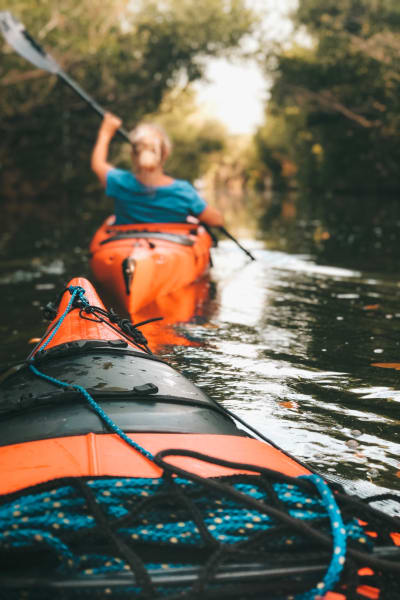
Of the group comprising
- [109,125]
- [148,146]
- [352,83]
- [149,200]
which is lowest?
[149,200]

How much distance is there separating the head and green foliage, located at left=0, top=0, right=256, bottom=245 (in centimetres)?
1748

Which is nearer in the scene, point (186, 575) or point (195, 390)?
point (186, 575)

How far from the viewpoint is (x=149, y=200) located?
19.9ft

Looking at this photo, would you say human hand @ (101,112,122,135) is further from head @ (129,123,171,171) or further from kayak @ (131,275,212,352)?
kayak @ (131,275,212,352)

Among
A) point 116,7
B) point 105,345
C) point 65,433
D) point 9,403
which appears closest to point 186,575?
point 65,433

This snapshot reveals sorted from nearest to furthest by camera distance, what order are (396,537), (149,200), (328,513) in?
(328,513) < (396,537) < (149,200)

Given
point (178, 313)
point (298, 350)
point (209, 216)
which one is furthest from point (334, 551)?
point (209, 216)

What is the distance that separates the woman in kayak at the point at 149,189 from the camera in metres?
5.71

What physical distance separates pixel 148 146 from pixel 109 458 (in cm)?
446

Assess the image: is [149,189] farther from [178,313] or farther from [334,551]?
[334,551]

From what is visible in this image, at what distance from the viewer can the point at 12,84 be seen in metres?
22.7

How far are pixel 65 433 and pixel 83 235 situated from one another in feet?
35.0

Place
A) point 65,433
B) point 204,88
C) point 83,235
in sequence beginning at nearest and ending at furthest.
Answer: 1. point 65,433
2. point 83,235
3. point 204,88

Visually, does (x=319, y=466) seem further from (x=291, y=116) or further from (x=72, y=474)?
(x=291, y=116)
